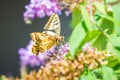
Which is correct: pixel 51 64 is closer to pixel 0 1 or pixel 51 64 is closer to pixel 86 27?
pixel 86 27

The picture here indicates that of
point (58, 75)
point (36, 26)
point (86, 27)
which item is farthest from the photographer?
point (36, 26)

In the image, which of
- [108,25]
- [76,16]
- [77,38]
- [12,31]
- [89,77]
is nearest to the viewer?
[89,77]

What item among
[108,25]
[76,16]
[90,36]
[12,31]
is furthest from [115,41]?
[12,31]

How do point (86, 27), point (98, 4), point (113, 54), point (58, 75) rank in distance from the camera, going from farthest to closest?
point (98, 4) → point (86, 27) → point (113, 54) → point (58, 75)

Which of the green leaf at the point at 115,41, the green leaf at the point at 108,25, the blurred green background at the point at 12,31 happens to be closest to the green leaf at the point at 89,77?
the green leaf at the point at 115,41

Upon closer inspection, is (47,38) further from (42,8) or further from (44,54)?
(42,8)

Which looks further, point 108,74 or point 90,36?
point 90,36


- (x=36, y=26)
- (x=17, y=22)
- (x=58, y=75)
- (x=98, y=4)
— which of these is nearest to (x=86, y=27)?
(x=98, y=4)
